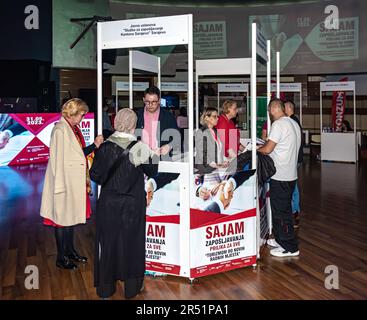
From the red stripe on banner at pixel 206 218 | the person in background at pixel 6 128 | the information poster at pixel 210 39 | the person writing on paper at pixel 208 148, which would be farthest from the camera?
the information poster at pixel 210 39

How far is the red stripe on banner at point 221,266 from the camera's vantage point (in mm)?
3367

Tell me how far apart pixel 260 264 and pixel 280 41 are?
34.7 feet

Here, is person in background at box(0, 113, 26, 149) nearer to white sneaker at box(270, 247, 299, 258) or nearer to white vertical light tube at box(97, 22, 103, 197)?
white vertical light tube at box(97, 22, 103, 197)

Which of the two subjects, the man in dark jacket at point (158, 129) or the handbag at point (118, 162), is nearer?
the handbag at point (118, 162)

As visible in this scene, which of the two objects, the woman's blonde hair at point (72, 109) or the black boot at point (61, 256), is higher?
the woman's blonde hair at point (72, 109)

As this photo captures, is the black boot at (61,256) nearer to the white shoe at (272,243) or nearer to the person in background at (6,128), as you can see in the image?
the white shoe at (272,243)

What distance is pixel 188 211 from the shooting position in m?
3.31

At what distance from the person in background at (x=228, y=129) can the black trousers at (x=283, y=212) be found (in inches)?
23.5

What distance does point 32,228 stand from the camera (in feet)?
16.6

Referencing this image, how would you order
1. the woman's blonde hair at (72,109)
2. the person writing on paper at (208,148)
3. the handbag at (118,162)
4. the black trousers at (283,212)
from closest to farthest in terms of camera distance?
the handbag at (118,162)
the woman's blonde hair at (72,109)
the person writing on paper at (208,148)
the black trousers at (283,212)

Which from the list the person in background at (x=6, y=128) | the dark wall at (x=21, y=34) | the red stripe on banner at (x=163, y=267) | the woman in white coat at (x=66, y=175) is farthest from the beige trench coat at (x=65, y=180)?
the dark wall at (x=21, y=34)

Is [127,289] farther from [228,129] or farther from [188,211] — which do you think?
[228,129]

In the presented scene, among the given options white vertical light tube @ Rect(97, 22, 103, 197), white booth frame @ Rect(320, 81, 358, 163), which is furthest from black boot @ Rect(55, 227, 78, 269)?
white booth frame @ Rect(320, 81, 358, 163)

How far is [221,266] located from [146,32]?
1950 mm
